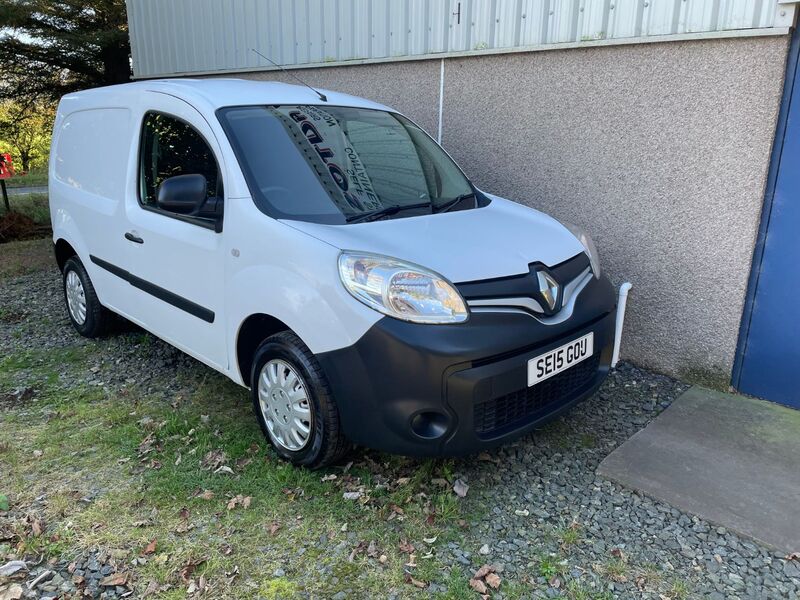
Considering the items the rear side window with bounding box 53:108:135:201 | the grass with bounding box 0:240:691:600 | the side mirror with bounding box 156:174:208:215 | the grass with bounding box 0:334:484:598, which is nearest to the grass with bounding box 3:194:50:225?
the rear side window with bounding box 53:108:135:201

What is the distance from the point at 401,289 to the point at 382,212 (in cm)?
69

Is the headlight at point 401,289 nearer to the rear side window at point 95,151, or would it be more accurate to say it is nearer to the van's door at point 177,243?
the van's door at point 177,243

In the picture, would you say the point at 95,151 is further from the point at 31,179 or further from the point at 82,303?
the point at 31,179

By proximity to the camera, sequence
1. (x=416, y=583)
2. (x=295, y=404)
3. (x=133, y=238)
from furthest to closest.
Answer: (x=133, y=238), (x=295, y=404), (x=416, y=583)

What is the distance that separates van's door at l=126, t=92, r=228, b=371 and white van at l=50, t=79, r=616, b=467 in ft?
0.04

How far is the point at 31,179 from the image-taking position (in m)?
18.9

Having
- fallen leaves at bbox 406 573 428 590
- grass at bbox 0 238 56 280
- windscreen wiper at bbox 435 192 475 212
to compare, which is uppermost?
windscreen wiper at bbox 435 192 475 212

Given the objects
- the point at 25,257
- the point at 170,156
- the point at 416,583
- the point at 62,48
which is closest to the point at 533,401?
the point at 416,583

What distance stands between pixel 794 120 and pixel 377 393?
9.63 ft

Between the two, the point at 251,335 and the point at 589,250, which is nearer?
the point at 251,335

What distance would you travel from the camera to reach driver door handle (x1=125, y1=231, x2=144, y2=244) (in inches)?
147

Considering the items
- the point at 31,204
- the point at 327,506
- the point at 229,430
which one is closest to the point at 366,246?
the point at 327,506

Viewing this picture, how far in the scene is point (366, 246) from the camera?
273 centimetres

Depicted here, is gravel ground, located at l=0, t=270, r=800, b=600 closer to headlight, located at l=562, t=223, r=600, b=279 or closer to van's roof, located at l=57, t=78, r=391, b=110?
headlight, located at l=562, t=223, r=600, b=279
